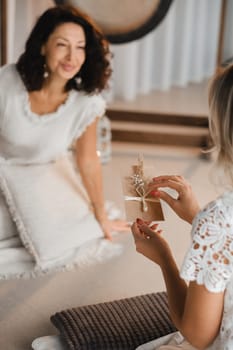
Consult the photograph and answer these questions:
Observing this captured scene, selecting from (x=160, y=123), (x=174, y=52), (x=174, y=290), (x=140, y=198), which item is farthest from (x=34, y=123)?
(x=174, y=52)

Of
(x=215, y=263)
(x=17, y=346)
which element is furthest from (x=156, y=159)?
(x=215, y=263)

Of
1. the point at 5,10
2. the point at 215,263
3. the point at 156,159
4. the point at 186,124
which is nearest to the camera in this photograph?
the point at 215,263

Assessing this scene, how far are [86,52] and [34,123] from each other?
0.33 meters

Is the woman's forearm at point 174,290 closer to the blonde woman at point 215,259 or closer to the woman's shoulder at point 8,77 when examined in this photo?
the blonde woman at point 215,259

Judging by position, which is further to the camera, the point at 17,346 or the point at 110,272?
the point at 110,272

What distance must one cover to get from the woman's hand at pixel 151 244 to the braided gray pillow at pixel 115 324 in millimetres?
469

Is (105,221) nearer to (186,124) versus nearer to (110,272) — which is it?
(110,272)

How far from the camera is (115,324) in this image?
1906 millimetres

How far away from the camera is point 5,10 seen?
3422 millimetres

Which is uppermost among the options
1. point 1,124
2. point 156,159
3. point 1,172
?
point 1,124

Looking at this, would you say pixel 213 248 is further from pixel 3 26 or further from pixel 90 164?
pixel 3 26

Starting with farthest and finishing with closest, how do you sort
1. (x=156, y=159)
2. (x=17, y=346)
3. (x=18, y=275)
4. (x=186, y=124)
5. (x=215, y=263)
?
(x=186, y=124) → (x=156, y=159) → (x=18, y=275) → (x=17, y=346) → (x=215, y=263)

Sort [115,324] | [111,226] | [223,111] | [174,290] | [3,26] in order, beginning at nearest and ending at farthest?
1. [223,111]
2. [174,290]
3. [115,324]
4. [111,226]
5. [3,26]

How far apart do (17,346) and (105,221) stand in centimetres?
82
